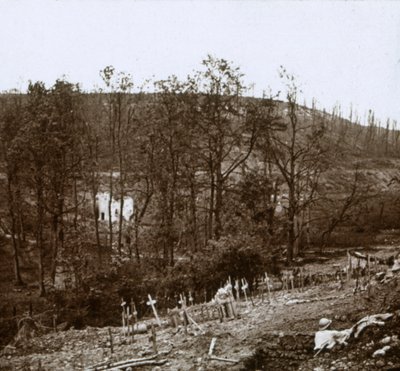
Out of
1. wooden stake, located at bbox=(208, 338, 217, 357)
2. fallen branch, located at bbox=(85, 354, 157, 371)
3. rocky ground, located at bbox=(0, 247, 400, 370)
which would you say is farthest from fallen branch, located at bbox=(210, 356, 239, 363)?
fallen branch, located at bbox=(85, 354, 157, 371)

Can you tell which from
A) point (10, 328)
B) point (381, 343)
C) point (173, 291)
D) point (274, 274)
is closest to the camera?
point (381, 343)

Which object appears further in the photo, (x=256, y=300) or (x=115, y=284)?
(x=115, y=284)

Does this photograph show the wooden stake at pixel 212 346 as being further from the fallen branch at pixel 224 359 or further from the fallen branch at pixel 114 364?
the fallen branch at pixel 114 364

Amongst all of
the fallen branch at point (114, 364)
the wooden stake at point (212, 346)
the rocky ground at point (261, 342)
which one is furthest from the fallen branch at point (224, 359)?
the fallen branch at point (114, 364)

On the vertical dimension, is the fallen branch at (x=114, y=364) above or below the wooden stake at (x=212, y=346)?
below

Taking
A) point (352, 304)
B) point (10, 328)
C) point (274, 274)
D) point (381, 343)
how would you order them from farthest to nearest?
point (274, 274)
point (10, 328)
point (352, 304)
point (381, 343)

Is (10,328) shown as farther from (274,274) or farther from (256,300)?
(274,274)

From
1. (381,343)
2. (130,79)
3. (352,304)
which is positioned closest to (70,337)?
(352,304)

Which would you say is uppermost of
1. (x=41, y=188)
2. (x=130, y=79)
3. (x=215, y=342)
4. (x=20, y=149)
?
(x=130, y=79)

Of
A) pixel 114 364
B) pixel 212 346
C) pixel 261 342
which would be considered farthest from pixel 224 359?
pixel 114 364
